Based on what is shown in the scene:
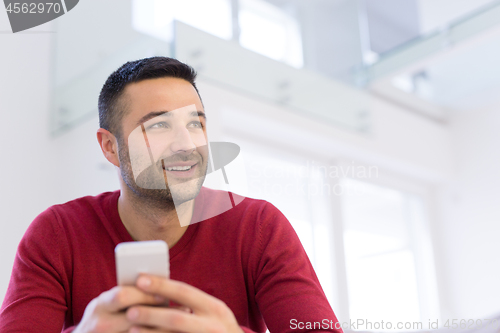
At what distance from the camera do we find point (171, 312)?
0.47m

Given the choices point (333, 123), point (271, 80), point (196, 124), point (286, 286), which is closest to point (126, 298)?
point (286, 286)

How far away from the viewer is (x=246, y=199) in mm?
914

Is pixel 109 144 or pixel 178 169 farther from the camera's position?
pixel 109 144

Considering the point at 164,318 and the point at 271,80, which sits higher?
the point at 271,80

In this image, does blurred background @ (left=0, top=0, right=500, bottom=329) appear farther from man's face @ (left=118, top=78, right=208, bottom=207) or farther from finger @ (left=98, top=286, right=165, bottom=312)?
finger @ (left=98, top=286, right=165, bottom=312)

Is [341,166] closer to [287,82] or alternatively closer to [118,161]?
[287,82]

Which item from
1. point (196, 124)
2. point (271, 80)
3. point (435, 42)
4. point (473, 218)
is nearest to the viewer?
point (196, 124)

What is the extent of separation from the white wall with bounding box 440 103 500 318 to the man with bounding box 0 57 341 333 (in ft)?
8.71

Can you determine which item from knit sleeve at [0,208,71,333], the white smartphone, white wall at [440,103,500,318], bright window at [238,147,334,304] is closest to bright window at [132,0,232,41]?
bright window at [238,147,334,304]

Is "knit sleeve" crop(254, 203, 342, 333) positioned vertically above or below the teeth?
below

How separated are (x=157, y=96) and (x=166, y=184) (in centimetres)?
15

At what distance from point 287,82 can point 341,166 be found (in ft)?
2.04

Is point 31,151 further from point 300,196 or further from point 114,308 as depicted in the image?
point 114,308

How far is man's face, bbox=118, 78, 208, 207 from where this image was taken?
0.82 metres
